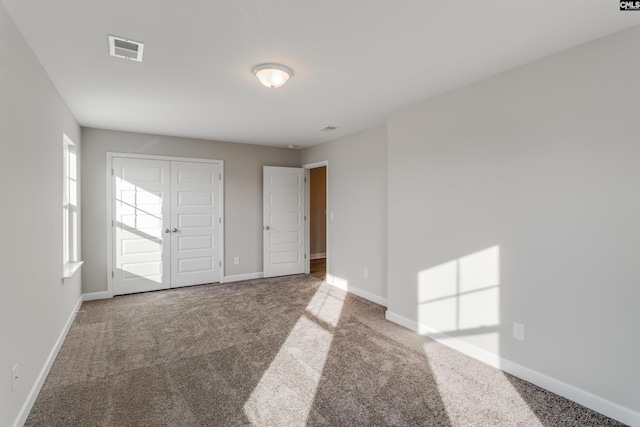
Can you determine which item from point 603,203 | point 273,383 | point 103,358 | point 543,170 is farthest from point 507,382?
point 103,358

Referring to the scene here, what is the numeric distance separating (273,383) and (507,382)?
6.00 ft

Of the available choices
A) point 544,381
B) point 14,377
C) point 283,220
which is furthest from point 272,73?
point 283,220

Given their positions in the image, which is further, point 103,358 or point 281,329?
point 281,329

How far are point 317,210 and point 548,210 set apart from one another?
19.9ft

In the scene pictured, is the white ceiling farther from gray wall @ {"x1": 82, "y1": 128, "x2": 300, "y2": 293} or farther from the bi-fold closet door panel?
the bi-fold closet door panel

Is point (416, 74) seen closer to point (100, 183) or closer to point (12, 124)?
point (12, 124)

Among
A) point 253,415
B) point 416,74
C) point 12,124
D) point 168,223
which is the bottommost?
point 253,415

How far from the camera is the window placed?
12.7 ft

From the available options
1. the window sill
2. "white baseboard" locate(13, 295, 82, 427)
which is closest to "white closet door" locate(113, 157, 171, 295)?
the window sill

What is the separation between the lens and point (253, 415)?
2.13 m

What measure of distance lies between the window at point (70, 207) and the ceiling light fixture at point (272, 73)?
2704mm

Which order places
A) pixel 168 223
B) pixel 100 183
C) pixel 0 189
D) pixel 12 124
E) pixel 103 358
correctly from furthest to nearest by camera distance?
pixel 168 223 → pixel 100 183 → pixel 103 358 → pixel 12 124 → pixel 0 189

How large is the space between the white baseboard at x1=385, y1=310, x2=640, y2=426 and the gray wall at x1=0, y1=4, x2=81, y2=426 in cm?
333

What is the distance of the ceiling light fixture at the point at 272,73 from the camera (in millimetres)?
2578
